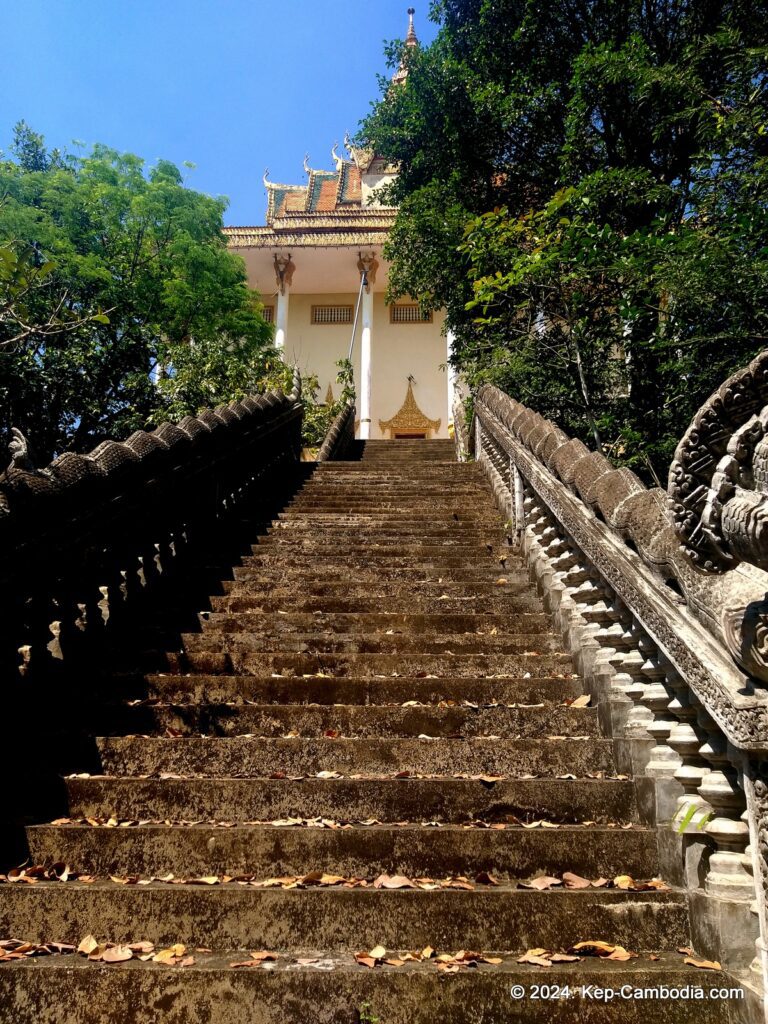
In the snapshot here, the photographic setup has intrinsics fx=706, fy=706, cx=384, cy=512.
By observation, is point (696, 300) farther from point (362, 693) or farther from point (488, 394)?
point (362, 693)

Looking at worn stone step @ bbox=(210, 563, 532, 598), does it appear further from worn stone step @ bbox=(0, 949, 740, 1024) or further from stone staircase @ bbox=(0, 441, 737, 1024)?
worn stone step @ bbox=(0, 949, 740, 1024)

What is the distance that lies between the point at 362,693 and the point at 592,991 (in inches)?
70.6

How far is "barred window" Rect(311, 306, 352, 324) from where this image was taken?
2723cm

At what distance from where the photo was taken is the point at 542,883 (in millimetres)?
2439

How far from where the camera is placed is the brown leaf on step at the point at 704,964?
2053mm

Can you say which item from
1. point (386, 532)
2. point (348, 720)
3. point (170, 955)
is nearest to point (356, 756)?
point (348, 720)

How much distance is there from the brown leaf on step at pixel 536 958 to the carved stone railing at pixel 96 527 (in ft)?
7.88

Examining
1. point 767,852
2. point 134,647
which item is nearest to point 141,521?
point 134,647

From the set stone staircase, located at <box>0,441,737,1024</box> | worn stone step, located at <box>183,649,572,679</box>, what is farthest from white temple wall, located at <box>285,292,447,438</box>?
stone staircase, located at <box>0,441,737,1024</box>

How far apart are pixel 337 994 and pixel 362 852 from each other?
541 mm

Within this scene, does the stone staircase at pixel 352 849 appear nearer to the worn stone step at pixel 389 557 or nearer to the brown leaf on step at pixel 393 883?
the brown leaf on step at pixel 393 883

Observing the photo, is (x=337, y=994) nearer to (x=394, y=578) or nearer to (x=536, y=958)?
(x=536, y=958)

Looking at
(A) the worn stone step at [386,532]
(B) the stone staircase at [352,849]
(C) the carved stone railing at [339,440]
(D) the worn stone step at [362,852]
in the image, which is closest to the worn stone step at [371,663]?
(B) the stone staircase at [352,849]

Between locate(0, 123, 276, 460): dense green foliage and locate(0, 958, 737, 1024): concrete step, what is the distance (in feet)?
39.0
